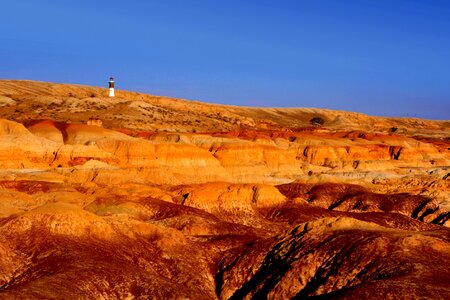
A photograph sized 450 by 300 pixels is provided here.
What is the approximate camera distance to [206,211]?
61469 mm

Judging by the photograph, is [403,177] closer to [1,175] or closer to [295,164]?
[295,164]

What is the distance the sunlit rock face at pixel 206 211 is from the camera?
29828 millimetres

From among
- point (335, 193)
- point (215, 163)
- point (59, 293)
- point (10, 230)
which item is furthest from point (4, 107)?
point (59, 293)

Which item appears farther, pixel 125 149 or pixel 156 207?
pixel 125 149

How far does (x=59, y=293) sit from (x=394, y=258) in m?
15.1

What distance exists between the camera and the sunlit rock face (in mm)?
29828

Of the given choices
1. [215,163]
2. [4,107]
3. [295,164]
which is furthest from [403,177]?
[4,107]

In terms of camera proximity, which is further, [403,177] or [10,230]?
[403,177]

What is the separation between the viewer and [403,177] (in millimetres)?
94250

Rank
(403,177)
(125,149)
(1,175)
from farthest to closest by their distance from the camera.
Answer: (403,177), (125,149), (1,175)

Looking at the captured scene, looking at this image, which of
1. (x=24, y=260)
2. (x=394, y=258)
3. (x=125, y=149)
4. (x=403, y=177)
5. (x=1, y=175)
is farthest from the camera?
(x=403, y=177)

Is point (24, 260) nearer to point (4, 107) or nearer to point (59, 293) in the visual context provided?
point (59, 293)

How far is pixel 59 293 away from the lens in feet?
86.4

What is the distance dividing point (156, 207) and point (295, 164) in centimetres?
4432
